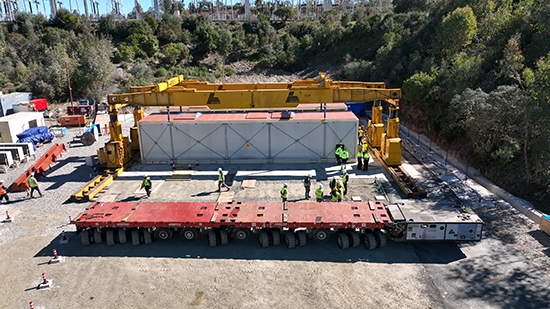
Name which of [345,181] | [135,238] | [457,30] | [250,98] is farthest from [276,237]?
[457,30]

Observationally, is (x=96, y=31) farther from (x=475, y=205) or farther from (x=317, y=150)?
(x=475, y=205)

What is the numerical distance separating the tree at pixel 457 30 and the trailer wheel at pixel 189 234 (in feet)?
83.8

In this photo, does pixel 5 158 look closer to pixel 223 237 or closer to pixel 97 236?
pixel 97 236

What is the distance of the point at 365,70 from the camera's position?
4150cm

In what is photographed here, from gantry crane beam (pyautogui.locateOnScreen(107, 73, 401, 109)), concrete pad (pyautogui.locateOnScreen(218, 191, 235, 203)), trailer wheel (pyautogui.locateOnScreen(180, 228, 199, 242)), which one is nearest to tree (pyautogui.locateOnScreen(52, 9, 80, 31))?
gantry crane beam (pyautogui.locateOnScreen(107, 73, 401, 109))

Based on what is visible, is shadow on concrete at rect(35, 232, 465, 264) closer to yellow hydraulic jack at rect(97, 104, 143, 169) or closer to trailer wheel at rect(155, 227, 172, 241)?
trailer wheel at rect(155, 227, 172, 241)

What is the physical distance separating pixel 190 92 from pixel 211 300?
12258 millimetres

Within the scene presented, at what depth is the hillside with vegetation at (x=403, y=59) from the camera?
16688 mm

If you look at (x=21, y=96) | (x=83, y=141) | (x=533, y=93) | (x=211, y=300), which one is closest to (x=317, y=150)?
(x=533, y=93)

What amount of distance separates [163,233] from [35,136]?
18946mm

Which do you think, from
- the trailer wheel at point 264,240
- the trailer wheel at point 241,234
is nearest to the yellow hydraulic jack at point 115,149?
the trailer wheel at point 241,234

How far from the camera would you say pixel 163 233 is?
41.9ft

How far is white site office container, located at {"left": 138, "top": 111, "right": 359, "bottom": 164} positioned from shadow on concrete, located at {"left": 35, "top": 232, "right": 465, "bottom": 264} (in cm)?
845

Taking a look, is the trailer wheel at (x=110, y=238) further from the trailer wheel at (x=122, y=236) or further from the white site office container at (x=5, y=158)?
the white site office container at (x=5, y=158)
